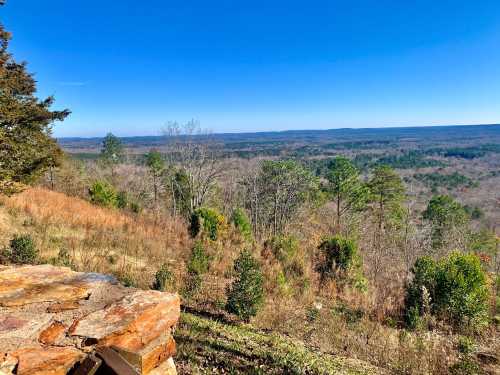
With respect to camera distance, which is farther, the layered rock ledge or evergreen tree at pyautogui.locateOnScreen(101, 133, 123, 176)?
evergreen tree at pyautogui.locateOnScreen(101, 133, 123, 176)

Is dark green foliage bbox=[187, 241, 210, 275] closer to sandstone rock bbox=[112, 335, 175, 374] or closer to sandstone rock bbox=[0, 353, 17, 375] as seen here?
sandstone rock bbox=[112, 335, 175, 374]

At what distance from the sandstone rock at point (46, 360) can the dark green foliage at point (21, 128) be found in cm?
647

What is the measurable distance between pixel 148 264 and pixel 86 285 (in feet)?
15.5

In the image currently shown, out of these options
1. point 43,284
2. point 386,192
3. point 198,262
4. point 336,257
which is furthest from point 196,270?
point 386,192

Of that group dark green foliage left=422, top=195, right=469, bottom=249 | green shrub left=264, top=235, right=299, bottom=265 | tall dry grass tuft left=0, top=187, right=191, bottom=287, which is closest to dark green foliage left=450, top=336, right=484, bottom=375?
green shrub left=264, top=235, right=299, bottom=265

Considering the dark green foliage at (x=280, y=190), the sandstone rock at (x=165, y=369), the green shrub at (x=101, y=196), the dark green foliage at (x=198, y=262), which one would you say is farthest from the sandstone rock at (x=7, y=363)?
the dark green foliage at (x=280, y=190)

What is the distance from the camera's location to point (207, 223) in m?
10.8

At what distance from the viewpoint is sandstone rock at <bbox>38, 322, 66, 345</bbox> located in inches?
79.7

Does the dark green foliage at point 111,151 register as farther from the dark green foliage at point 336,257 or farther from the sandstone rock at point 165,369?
the sandstone rock at point 165,369

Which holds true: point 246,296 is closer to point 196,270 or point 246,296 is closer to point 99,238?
point 196,270

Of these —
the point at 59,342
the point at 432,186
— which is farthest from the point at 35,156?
the point at 432,186

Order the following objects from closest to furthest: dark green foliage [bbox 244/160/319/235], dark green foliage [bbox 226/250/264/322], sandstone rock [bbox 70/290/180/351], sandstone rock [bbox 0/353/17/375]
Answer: sandstone rock [bbox 0/353/17/375], sandstone rock [bbox 70/290/180/351], dark green foliage [bbox 226/250/264/322], dark green foliage [bbox 244/160/319/235]

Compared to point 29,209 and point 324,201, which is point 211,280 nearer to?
point 29,209

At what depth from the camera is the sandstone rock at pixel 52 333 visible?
2025 millimetres
